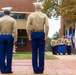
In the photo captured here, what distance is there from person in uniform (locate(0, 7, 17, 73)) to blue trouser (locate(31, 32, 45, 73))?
0.56 meters

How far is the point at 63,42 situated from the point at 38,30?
694 inches

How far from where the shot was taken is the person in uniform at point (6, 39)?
923cm

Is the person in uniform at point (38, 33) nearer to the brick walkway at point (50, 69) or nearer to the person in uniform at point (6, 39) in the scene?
the brick walkway at point (50, 69)

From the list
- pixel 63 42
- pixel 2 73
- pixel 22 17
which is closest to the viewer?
pixel 2 73

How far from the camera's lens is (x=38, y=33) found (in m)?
9.22

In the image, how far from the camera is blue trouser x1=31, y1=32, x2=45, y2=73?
30.3ft

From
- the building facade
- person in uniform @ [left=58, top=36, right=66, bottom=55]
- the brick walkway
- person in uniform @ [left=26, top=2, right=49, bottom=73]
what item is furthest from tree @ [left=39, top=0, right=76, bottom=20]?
person in uniform @ [left=26, top=2, right=49, bottom=73]

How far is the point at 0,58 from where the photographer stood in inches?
367

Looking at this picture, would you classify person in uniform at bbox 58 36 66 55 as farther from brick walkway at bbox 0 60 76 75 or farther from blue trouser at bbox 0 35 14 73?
blue trouser at bbox 0 35 14 73

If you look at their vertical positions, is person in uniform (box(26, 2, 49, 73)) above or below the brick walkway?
above

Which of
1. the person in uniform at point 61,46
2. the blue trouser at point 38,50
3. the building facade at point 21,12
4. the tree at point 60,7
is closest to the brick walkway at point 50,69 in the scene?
the blue trouser at point 38,50

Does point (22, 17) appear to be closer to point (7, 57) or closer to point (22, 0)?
point (22, 0)

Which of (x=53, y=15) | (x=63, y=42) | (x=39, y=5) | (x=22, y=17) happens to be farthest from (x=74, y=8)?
(x=39, y=5)

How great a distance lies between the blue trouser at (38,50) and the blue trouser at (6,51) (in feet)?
2.11
